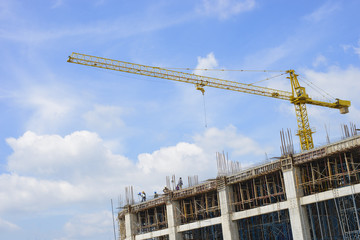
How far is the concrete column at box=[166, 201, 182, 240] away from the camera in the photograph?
55.8 meters

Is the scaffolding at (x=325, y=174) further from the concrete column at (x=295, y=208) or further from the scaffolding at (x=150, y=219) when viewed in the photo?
the scaffolding at (x=150, y=219)

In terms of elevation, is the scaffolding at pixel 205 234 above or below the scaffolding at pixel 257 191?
below

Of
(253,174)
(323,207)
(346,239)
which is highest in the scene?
(253,174)

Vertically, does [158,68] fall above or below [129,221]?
above

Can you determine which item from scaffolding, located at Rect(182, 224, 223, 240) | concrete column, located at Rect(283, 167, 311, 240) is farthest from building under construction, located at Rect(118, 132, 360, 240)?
scaffolding, located at Rect(182, 224, 223, 240)

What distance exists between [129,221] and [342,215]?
2948 centimetres

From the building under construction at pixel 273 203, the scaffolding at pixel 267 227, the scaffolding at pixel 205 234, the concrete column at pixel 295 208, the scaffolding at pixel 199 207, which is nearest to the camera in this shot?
the building under construction at pixel 273 203

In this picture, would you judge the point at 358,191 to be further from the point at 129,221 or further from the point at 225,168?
the point at 129,221

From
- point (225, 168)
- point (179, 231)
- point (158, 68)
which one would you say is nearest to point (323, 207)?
point (225, 168)

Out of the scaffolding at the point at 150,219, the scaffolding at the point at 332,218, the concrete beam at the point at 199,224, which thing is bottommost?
the scaffolding at the point at 332,218

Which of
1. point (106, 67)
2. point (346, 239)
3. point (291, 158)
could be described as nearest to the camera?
point (346, 239)

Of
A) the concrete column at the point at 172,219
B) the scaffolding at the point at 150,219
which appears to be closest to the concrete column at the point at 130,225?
the scaffolding at the point at 150,219

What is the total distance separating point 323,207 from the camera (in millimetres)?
46531

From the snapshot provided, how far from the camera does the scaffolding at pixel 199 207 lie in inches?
2116
